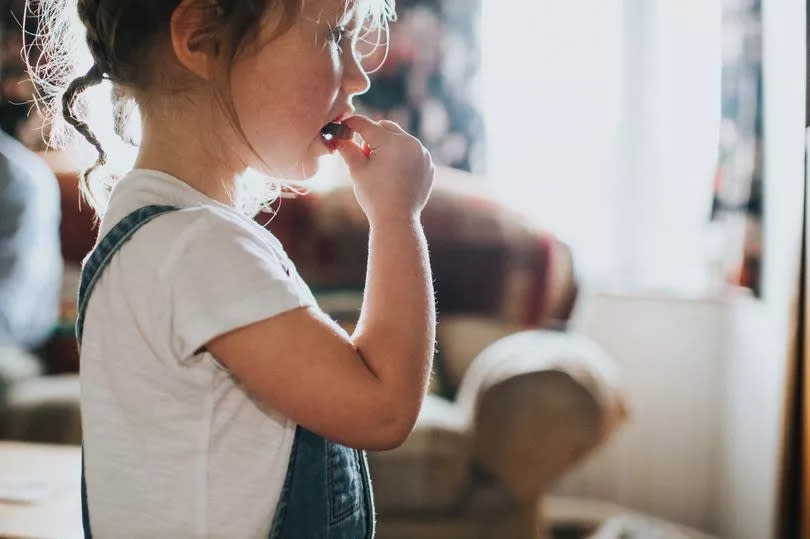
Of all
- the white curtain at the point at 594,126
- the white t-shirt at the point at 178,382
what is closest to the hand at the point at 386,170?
the white t-shirt at the point at 178,382

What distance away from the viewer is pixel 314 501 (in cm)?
72

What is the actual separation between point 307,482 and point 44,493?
53 centimetres

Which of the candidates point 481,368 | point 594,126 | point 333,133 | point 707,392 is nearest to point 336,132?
point 333,133

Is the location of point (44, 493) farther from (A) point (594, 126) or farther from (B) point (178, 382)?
(A) point (594, 126)

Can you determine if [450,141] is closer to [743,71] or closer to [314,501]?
[743,71]

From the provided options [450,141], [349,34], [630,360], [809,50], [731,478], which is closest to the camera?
[349,34]

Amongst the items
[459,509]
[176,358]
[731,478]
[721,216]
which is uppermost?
[176,358]

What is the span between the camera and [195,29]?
706 mm

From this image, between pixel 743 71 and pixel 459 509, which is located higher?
pixel 743 71

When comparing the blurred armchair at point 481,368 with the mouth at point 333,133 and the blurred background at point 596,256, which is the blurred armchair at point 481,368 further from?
the mouth at point 333,133

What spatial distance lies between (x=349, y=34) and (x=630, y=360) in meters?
2.22

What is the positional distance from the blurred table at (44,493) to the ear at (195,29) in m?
0.55

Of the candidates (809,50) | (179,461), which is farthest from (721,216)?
(179,461)

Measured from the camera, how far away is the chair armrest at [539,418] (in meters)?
1.75
